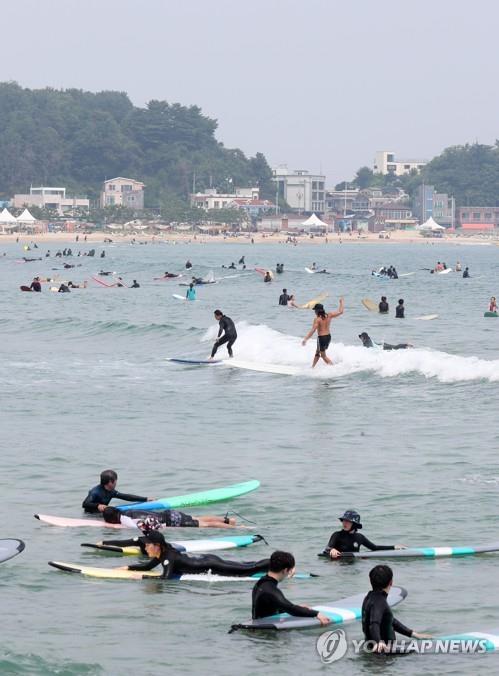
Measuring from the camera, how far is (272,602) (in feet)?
40.4

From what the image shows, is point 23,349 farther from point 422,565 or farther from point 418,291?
point 418,291

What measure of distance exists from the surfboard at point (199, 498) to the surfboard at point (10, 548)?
2209 millimetres

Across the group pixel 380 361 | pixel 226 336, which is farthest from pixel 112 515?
pixel 226 336

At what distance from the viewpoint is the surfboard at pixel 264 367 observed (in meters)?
32.5

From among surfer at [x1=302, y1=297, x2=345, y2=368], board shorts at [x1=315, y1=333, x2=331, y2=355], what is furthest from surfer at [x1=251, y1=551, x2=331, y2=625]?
board shorts at [x1=315, y1=333, x2=331, y2=355]

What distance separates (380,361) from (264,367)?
2861 mm

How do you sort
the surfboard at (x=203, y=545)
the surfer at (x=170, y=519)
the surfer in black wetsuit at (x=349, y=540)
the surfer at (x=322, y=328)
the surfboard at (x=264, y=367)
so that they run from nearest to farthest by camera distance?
1. the surfer in black wetsuit at (x=349, y=540)
2. the surfboard at (x=203, y=545)
3. the surfer at (x=170, y=519)
4. the surfer at (x=322, y=328)
5. the surfboard at (x=264, y=367)

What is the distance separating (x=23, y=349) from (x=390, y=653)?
2875 centimetres

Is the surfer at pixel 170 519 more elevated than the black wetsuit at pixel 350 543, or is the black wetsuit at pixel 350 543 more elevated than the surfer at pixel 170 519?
the black wetsuit at pixel 350 543

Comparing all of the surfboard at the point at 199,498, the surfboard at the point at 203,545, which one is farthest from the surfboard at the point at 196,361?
the surfboard at the point at 203,545

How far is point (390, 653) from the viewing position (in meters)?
11.8

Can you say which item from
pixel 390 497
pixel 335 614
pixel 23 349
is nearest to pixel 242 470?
pixel 390 497

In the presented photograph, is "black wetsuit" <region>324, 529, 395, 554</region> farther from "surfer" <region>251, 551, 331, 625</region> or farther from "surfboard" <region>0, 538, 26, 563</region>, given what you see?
"surfboard" <region>0, 538, 26, 563</region>

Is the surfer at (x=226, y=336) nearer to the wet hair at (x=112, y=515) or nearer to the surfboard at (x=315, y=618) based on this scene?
the wet hair at (x=112, y=515)
